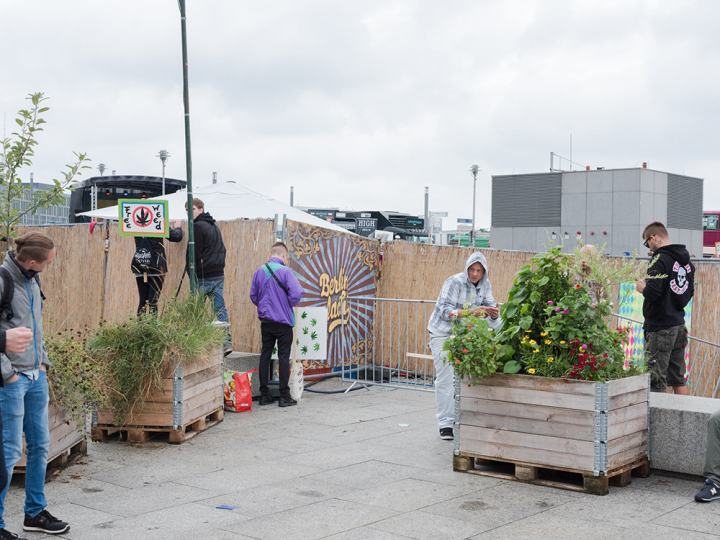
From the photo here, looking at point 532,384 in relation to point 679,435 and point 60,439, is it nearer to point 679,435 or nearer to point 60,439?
point 679,435

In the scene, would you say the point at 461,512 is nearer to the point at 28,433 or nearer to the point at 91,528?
the point at 91,528

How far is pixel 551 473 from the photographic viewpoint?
20.5 feet

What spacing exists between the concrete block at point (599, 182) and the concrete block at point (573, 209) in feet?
2.28

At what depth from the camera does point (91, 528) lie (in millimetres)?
4902

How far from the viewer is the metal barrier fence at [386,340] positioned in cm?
1197

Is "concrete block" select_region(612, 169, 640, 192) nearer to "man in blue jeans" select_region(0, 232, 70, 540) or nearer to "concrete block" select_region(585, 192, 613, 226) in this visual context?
"concrete block" select_region(585, 192, 613, 226)

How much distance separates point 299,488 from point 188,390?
7.14 ft

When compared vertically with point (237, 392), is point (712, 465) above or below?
above

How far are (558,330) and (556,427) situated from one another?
0.77 meters

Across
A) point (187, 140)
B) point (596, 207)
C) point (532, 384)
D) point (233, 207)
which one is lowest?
point (532, 384)

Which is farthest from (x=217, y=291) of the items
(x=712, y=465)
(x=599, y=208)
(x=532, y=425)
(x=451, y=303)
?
(x=599, y=208)

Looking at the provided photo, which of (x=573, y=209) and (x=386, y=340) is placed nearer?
(x=386, y=340)

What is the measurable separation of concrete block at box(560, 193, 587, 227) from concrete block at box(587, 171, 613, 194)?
70 centimetres

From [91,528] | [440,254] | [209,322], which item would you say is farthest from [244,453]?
[440,254]
